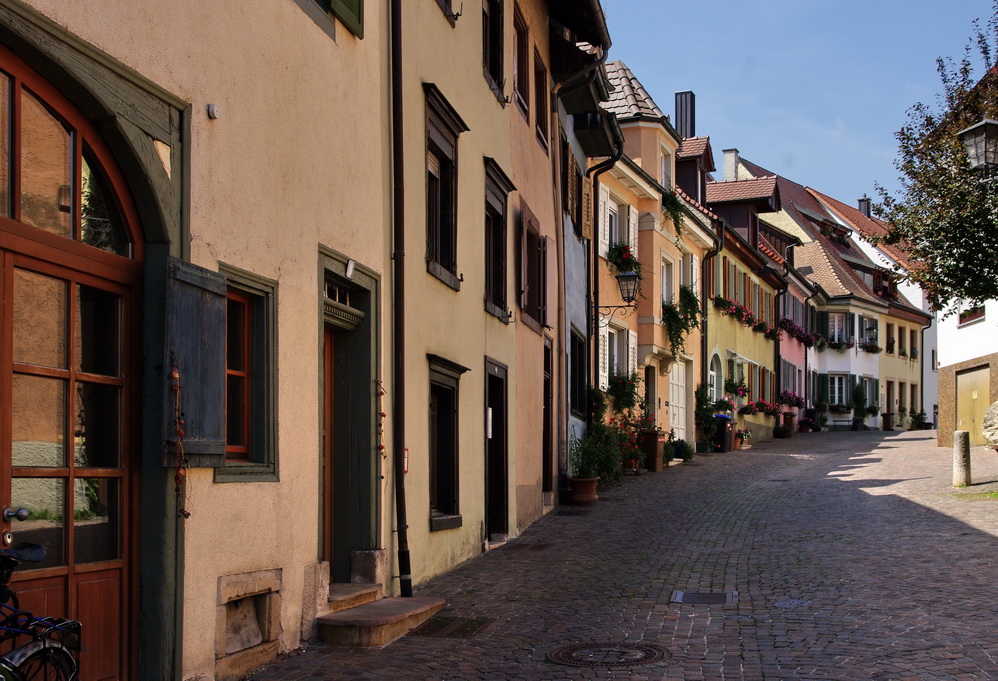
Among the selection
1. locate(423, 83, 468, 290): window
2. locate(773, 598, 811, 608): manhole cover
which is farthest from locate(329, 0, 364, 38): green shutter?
locate(773, 598, 811, 608): manhole cover

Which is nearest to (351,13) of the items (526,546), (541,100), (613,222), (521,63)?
(526,546)

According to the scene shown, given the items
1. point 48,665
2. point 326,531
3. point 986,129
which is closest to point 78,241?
point 48,665

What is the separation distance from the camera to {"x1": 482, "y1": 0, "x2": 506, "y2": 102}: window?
14117 mm

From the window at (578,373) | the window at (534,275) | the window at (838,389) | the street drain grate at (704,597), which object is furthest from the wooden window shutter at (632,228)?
the window at (838,389)

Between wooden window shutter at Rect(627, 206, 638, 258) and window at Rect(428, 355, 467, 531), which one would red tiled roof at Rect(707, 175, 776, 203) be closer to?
wooden window shutter at Rect(627, 206, 638, 258)

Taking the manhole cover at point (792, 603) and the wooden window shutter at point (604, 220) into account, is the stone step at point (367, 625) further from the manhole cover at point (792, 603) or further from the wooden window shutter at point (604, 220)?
the wooden window shutter at point (604, 220)

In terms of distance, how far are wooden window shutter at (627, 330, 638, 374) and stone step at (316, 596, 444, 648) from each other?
16998 millimetres

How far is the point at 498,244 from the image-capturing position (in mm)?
14398

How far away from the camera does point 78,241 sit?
559 cm

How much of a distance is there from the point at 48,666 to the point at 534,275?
12159mm

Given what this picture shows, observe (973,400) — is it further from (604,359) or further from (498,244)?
(498,244)

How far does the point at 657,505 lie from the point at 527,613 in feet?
28.4

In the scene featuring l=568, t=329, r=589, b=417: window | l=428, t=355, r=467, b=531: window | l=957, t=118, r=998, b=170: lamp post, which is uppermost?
l=957, t=118, r=998, b=170: lamp post

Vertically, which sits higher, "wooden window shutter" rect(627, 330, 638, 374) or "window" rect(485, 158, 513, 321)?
"window" rect(485, 158, 513, 321)
